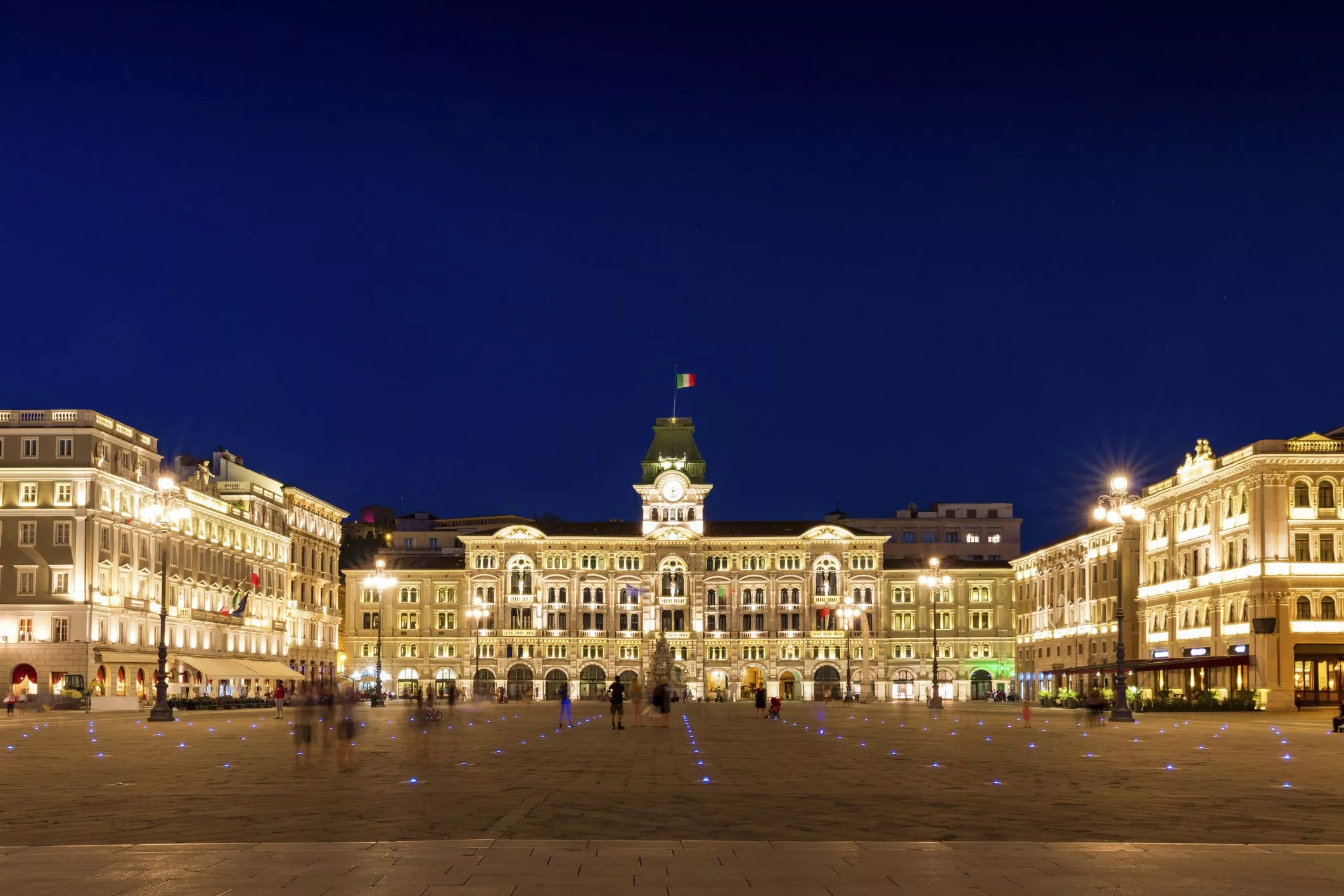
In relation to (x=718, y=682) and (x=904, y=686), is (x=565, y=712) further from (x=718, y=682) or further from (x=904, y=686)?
(x=904, y=686)

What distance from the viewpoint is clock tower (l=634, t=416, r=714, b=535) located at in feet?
539

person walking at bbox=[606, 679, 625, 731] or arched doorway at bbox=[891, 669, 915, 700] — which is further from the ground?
person walking at bbox=[606, 679, 625, 731]

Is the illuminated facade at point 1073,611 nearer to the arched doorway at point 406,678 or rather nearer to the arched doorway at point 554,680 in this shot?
the arched doorway at point 554,680

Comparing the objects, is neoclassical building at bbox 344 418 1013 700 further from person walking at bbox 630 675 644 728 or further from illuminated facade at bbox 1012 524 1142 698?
person walking at bbox 630 675 644 728

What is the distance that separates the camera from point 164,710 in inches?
2404

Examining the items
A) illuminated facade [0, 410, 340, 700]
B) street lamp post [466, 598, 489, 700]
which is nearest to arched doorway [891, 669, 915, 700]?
street lamp post [466, 598, 489, 700]

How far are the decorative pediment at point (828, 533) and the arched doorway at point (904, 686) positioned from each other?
15368 mm

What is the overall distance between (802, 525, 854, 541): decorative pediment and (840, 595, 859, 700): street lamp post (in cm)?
633

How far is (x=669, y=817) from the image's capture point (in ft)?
64.6

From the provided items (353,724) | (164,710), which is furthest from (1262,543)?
(353,724)

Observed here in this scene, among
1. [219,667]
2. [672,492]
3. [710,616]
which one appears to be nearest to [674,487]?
[672,492]

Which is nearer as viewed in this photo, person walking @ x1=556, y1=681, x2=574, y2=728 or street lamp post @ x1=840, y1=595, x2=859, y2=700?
person walking @ x1=556, y1=681, x2=574, y2=728

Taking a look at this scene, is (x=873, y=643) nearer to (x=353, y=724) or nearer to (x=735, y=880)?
(x=353, y=724)

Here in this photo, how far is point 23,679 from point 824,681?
87.9 meters
